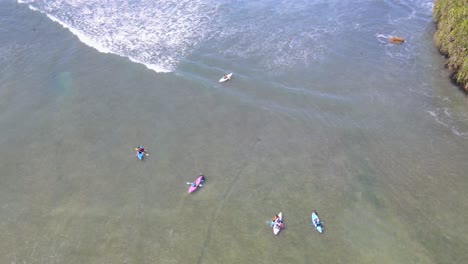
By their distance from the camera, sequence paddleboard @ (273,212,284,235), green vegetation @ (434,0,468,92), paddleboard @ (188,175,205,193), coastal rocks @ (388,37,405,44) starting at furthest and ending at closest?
coastal rocks @ (388,37,405,44), green vegetation @ (434,0,468,92), paddleboard @ (188,175,205,193), paddleboard @ (273,212,284,235)

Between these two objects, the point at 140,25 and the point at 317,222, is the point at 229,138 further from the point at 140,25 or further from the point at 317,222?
the point at 140,25

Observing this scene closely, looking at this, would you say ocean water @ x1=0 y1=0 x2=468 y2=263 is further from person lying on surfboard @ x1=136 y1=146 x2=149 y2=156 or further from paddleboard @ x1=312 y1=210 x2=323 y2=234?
person lying on surfboard @ x1=136 y1=146 x2=149 y2=156

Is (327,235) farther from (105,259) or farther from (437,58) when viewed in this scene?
(437,58)

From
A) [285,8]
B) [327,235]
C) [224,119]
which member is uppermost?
[285,8]

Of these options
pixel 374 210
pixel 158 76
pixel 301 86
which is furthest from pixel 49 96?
pixel 374 210

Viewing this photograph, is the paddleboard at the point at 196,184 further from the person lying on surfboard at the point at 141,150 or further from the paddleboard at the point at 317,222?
the paddleboard at the point at 317,222

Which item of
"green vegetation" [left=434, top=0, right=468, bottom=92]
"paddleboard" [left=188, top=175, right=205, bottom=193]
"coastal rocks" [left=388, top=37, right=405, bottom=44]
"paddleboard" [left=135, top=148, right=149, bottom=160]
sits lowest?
"paddleboard" [left=188, top=175, right=205, bottom=193]

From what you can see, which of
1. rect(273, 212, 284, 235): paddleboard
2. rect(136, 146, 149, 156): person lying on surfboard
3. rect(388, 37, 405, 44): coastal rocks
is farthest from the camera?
rect(388, 37, 405, 44): coastal rocks

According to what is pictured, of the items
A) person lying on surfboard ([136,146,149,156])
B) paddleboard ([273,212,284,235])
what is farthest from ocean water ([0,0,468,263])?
person lying on surfboard ([136,146,149,156])
